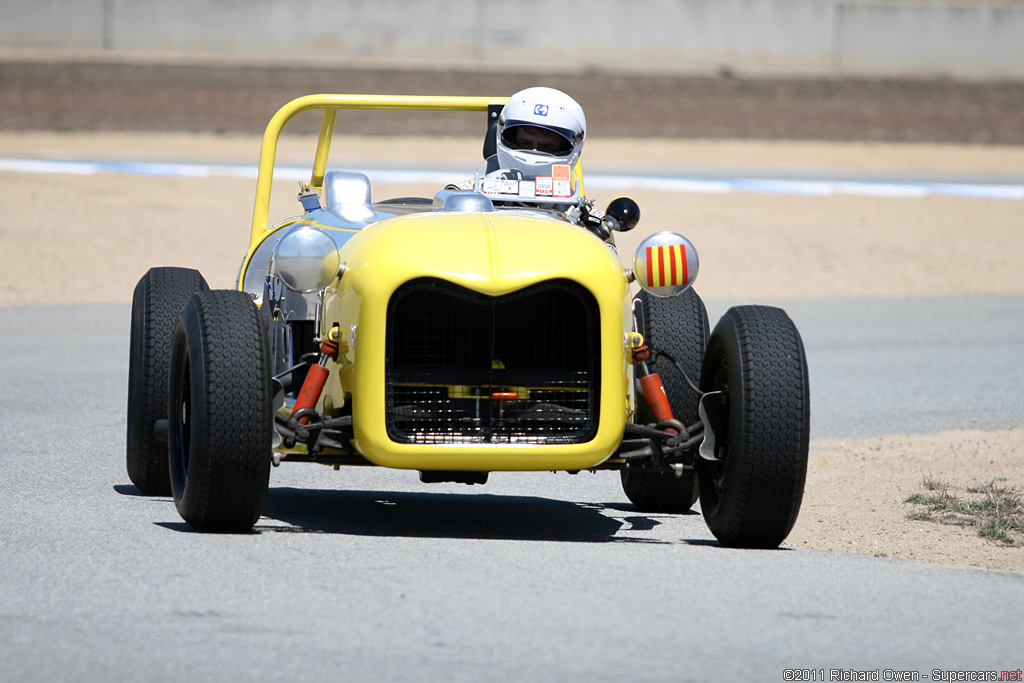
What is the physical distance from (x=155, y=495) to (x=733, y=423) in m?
2.88

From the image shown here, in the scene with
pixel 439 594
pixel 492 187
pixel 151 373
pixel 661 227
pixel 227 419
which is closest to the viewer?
pixel 439 594

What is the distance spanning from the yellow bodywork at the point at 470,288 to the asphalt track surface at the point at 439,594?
37 cm

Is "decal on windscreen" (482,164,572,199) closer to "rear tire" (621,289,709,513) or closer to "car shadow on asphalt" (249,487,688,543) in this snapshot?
"rear tire" (621,289,709,513)

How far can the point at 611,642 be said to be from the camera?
460 centimetres

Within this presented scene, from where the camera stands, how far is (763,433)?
6.04m

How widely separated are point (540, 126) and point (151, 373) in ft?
8.03

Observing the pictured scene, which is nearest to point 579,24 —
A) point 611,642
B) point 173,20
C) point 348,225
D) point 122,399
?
point 173,20

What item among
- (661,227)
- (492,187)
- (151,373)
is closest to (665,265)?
(492,187)

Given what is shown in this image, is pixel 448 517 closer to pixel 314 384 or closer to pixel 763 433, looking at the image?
pixel 314 384

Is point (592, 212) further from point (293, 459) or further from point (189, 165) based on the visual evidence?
point (189, 165)

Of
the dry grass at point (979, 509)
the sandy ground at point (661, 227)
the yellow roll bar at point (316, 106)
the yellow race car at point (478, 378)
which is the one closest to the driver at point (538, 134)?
the yellow roll bar at point (316, 106)

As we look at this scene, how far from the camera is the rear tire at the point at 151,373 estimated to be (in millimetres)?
7090

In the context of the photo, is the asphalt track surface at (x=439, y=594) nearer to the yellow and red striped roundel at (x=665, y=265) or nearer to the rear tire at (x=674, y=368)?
the rear tire at (x=674, y=368)

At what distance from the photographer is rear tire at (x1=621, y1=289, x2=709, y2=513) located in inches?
288
